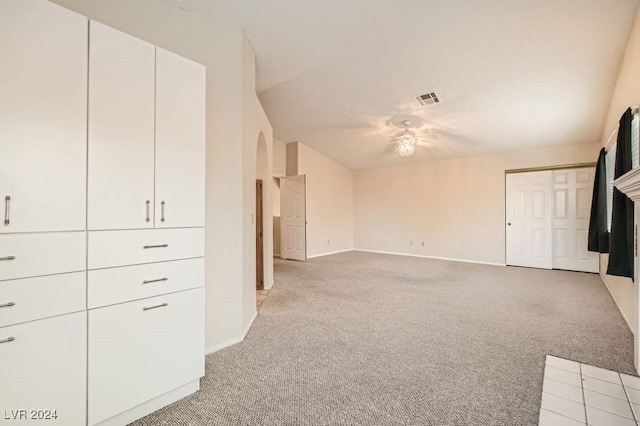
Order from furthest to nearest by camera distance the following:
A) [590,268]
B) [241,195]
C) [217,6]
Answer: [590,268] → [241,195] → [217,6]

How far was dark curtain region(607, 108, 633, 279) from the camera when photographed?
2.40 m

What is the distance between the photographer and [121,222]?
1437 millimetres

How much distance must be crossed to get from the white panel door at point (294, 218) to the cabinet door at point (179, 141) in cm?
427

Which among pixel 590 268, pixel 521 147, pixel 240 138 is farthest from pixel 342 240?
pixel 240 138

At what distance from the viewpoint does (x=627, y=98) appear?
271cm

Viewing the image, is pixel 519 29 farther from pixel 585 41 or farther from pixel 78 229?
pixel 78 229

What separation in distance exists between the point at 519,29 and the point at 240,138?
291cm

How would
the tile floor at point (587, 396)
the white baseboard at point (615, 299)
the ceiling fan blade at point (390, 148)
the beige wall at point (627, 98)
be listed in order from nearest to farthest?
the tile floor at point (587, 396), the beige wall at point (627, 98), the white baseboard at point (615, 299), the ceiling fan blade at point (390, 148)

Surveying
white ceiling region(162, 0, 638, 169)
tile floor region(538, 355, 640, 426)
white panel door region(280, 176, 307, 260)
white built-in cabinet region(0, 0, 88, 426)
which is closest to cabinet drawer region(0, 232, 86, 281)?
white built-in cabinet region(0, 0, 88, 426)

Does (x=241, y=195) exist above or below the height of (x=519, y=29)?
below

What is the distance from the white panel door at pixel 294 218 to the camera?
607cm

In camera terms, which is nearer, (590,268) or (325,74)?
(325,74)

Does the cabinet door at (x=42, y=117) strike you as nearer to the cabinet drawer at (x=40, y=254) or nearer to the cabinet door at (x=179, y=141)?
the cabinet drawer at (x=40, y=254)

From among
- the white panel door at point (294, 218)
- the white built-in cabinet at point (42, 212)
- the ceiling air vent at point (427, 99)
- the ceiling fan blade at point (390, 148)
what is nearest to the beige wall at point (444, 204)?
the ceiling fan blade at point (390, 148)
